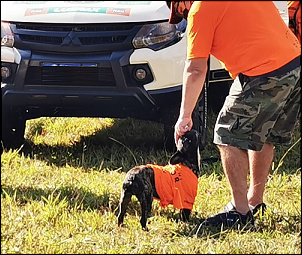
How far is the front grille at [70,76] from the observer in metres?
5.02

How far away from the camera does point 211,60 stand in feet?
17.8

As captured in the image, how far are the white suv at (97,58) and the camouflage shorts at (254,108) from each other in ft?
3.39

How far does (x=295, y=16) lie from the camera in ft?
14.8

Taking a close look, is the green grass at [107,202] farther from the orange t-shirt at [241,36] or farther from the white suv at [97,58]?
the orange t-shirt at [241,36]

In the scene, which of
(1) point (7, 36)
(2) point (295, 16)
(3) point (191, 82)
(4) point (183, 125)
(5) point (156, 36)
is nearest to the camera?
(3) point (191, 82)

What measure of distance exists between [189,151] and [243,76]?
2.03ft

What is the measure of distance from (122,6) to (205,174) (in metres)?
1.39

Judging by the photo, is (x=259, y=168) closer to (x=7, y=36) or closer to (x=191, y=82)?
(x=191, y=82)

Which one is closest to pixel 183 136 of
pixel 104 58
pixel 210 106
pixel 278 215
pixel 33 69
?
pixel 278 215

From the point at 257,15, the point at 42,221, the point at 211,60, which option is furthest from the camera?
the point at 211,60

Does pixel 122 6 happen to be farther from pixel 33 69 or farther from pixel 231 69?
pixel 231 69

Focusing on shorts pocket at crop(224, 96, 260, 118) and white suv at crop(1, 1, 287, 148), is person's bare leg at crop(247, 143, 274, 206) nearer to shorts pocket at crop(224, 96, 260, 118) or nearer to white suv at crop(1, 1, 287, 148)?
shorts pocket at crop(224, 96, 260, 118)

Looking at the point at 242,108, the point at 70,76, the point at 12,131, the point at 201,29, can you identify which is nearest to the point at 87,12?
the point at 70,76

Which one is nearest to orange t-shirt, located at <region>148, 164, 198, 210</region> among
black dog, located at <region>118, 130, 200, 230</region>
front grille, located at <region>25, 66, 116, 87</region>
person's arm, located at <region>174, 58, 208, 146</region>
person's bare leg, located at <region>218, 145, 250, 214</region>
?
black dog, located at <region>118, 130, 200, 230</region>
